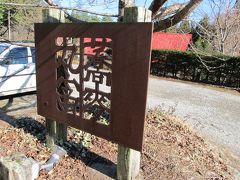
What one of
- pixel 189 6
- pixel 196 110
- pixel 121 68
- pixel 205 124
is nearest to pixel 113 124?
pixel 121 68

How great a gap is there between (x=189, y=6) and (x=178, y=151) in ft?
7.19

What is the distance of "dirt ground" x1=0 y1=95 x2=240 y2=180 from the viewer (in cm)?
362

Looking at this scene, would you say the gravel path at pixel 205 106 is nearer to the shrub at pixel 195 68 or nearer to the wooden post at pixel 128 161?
the shrub at pixel 195 68

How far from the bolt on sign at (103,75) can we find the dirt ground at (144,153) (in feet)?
1.86

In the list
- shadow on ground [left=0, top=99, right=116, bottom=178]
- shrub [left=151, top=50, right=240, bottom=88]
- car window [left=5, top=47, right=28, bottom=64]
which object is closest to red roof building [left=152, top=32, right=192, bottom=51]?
shrub [left=151, top=50, right=240, bottom=88]

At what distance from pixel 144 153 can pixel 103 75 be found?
5.07 ft

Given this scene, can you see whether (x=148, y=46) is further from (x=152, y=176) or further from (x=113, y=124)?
(x=152, y=176)

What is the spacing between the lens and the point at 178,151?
438 centimetres

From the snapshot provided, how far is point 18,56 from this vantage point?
7.18m

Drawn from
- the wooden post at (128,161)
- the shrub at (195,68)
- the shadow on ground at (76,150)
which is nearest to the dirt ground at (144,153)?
the shadow on ground at (76,150)

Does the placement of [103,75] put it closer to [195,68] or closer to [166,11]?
[166,11]

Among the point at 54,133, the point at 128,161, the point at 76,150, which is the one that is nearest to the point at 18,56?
the point at 54,133

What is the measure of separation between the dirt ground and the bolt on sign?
57cm

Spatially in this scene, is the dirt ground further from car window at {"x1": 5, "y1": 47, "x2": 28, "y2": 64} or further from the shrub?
the shrub
